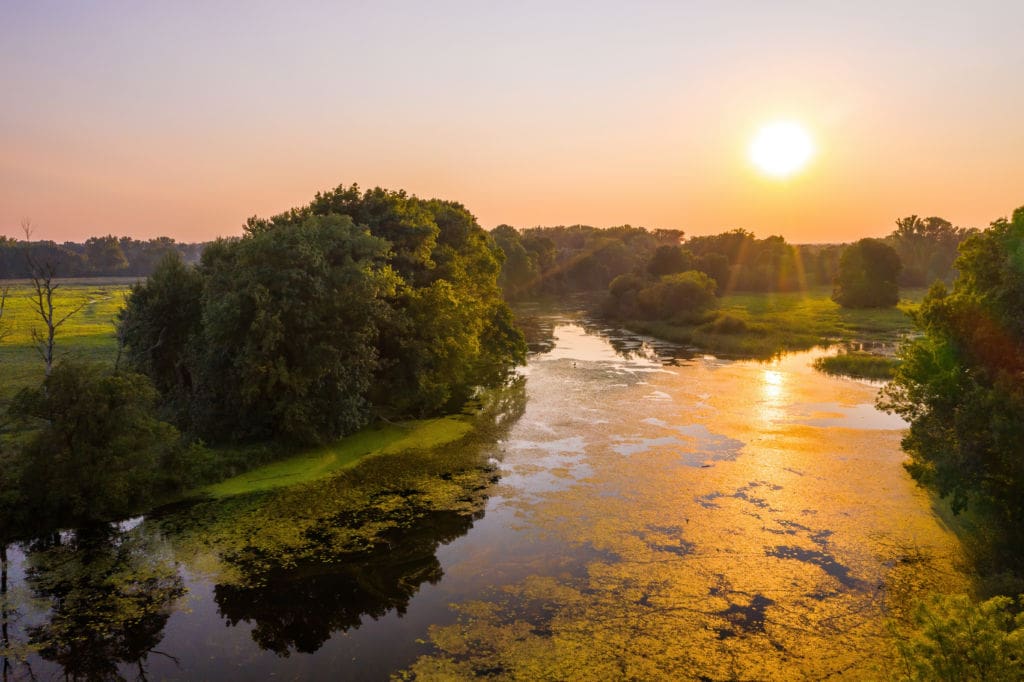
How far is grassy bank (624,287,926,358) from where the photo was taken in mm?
57938

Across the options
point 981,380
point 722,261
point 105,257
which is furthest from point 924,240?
point 105,257

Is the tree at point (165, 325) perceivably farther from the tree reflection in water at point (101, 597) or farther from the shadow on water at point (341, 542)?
the tree reflection in water at point (101, 597)

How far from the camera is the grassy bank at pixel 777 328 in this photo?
5794 cm

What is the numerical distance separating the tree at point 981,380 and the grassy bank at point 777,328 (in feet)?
119

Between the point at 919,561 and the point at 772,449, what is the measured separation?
10.2 metres

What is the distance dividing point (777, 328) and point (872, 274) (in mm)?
24045

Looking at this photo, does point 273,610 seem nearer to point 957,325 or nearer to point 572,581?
point 572,581

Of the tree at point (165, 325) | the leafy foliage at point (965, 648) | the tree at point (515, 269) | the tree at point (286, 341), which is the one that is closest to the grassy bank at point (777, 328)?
the tree at point (286, 341)

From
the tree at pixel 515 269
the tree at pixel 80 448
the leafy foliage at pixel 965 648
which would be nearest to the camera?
the leafy foliage at pixel 965 648

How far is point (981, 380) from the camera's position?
1622 cm

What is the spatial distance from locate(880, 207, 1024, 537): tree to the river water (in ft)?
8.42

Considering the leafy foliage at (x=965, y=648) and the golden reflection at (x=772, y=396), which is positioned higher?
the leafy foliage at (x=965, y=648)

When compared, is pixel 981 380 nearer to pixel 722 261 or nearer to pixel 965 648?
pixel 965 648

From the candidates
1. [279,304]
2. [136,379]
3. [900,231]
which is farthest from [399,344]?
[900,231]
